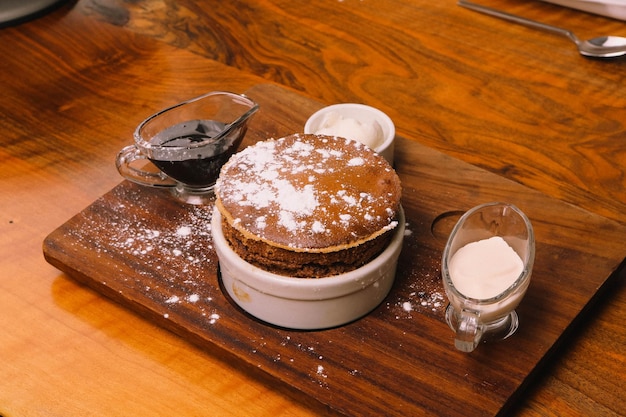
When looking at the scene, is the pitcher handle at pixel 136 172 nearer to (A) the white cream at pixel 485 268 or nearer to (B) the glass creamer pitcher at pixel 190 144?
(B) the glass creamer pitcher at pixel 190 144

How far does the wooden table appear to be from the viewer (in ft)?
3.17

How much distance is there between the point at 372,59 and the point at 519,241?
73cm

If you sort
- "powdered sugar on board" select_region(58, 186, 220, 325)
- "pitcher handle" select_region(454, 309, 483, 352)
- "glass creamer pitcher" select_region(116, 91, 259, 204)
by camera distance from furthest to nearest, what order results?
"glass creamer pitcher" select_region(116, 91, 259, 204), "powdered sugar on board" select_region(58, 186, 220, 325), "pitcher handle" select_region(454, 309, 483, 352)

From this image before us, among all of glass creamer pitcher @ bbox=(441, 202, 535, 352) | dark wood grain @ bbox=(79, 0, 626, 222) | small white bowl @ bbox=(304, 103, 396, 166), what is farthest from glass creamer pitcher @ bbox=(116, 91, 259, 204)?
glass creamer pitcher @ bbox=(441, 202, 535, 352)

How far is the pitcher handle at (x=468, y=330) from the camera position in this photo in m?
0.90

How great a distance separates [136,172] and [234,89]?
0.37m

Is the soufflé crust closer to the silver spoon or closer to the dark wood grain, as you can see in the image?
the dark wood grain

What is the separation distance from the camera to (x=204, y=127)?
Answer: 49.6 inches

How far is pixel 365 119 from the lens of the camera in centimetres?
132

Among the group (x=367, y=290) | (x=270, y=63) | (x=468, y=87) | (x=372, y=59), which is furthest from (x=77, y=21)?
(x=367, y=290)

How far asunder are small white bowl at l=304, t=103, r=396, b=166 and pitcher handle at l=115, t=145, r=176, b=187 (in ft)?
0.76

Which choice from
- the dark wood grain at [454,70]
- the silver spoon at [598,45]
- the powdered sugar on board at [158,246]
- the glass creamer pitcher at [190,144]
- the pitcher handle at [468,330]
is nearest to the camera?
the pitcher handle at [468,330]

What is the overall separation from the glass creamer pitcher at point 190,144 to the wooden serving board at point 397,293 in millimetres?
33

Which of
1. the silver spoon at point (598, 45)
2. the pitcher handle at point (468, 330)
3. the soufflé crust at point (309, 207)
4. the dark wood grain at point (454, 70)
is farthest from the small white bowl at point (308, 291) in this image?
the silver spoon at point (598, 45)
